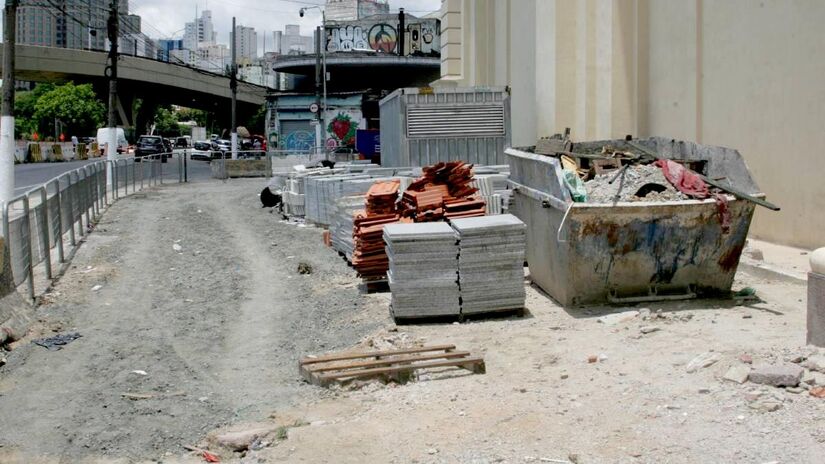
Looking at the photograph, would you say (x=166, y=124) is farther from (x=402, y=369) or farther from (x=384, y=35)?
(x=402, y=369)

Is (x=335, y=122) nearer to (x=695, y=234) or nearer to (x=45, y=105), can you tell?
(x=45, y=105)

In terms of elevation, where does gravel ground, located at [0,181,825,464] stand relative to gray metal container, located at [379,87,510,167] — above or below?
below

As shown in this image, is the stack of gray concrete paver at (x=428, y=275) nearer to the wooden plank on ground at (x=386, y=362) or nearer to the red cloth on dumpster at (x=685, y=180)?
the wooden plank on ground at (x=386, y=362)

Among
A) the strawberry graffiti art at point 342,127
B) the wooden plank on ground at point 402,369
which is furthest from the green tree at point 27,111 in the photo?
the wooden plank on ground at point 402,369

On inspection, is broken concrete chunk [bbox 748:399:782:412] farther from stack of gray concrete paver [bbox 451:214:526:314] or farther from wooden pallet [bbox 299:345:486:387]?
stack of gray concrete paver [bbox 451:214:526:314]

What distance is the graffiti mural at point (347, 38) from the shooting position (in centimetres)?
8712

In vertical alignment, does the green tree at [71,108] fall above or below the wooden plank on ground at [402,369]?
above

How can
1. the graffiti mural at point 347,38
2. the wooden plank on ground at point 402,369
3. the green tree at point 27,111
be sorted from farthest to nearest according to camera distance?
the green tree at point 27,111
the graffiti mural at point 347,38
the wooden plank on ground at point 402,369

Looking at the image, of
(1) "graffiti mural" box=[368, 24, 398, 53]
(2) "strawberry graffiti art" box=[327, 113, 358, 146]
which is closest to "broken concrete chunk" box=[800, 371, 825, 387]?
(2) "strawberry graffiti art" box=[327, 113, 358, 146]

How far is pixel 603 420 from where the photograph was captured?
21.1 feet

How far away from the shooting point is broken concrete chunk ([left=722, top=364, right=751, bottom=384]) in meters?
6.74

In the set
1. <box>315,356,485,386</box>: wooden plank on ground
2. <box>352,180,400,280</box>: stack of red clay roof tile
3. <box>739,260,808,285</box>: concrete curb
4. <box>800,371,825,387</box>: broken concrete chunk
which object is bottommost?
<box>315,356,485,386</box>: wooden plank on ground

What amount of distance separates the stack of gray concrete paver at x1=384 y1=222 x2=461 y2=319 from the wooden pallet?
1.31 m

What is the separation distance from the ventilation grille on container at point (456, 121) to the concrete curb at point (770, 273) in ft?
27.5
